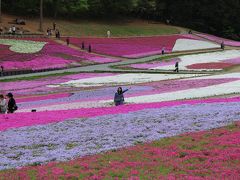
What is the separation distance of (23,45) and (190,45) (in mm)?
37357

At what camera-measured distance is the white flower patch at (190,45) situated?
92.8m

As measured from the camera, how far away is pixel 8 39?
73625mm

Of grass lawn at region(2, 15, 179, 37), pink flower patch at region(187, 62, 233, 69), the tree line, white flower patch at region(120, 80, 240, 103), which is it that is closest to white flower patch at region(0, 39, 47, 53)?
grass lawn at region(2, 15, 179, 37)

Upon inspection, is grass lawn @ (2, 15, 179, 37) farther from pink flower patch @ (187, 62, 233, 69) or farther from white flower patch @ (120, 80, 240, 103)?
white flower patch @ (120, 80, 240, 103)

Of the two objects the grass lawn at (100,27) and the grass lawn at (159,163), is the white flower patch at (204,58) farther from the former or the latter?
the grass lawn at (159,163)

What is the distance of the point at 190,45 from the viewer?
3775 inches

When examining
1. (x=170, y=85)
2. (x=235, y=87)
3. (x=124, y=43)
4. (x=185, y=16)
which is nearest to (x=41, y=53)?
(x=124, y=43)

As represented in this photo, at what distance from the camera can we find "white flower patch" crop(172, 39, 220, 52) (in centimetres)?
9276

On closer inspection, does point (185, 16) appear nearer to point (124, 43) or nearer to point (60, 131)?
point (124, 43)

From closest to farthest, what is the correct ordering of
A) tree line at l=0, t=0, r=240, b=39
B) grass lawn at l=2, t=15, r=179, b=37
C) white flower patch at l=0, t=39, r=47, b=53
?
white flower patch at l=0, t=39, r=47, b=53, grass lawn at l=2, t=15, r=179, b=37, tree line at l=0, t=0, r=240, b=39

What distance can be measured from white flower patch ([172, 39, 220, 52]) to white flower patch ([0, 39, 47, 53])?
90.9 ft

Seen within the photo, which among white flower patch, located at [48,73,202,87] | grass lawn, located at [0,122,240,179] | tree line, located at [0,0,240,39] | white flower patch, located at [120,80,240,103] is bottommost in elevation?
white flower patch, located at [48,73,202,87]

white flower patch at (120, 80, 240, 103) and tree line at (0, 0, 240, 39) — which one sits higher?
tree line at (0, 0, 240, 39)

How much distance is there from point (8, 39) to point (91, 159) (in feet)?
200
